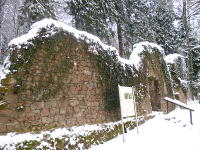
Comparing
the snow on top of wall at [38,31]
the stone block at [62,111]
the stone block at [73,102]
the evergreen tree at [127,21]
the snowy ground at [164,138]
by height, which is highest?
the evergreen tree at [127,21]

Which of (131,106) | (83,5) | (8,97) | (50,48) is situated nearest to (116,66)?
(131,106)

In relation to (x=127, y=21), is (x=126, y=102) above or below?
below

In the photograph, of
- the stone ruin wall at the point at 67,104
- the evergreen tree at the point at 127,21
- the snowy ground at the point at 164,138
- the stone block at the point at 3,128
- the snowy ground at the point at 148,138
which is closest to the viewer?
the stone block at the point at 3,128

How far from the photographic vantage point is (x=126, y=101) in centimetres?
717

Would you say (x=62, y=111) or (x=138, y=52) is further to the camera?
(x=138, y=52)

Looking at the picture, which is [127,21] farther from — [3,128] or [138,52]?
[3,128]

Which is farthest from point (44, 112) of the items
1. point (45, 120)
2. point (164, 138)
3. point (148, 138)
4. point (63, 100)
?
point (164, 138)

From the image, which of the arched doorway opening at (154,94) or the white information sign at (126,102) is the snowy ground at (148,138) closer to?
the white information sign at (126,102)

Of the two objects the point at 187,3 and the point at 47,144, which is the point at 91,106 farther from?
the point at 187,3

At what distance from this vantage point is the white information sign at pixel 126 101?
6848mm

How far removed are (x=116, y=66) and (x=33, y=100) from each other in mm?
3789

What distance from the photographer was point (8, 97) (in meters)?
5.12

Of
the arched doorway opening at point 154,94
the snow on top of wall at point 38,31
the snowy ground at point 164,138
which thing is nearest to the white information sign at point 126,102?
the snowy ground at point 164,138

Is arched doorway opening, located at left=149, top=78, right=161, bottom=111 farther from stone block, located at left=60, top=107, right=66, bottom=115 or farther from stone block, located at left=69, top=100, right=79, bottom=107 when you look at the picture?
stone block, located at left=60, top=107, right=66, bottom=115
